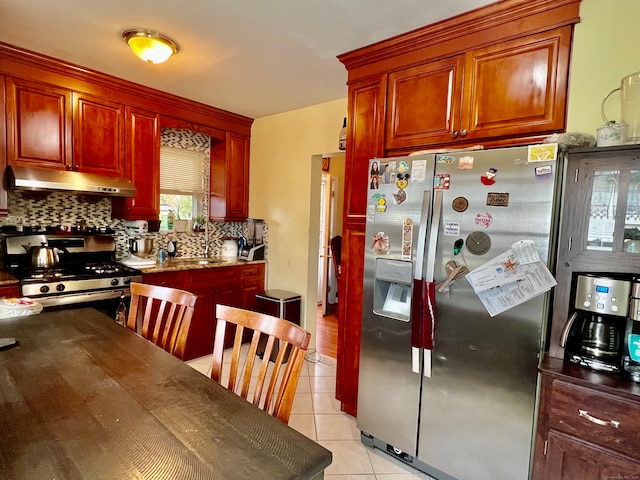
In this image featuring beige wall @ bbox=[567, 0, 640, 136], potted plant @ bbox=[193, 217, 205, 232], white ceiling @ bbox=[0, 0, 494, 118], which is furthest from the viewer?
potted plant @ bbox=[193, 217, 205, 232]

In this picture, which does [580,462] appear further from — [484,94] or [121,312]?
[121,312]

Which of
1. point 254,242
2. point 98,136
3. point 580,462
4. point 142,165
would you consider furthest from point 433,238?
point 98,136

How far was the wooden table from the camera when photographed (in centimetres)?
77

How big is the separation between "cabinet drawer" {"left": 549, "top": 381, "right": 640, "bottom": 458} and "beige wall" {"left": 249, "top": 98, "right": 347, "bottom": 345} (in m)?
2.49

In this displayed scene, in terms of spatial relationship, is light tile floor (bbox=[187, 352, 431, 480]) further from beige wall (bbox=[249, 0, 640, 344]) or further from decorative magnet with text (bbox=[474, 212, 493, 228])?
decorative magnet with text (bbox=[474, 212, 493, 228])

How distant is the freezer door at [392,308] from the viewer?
1.92m

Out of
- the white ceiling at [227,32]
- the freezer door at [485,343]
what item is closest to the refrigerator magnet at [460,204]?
the freezer door at [485,343]

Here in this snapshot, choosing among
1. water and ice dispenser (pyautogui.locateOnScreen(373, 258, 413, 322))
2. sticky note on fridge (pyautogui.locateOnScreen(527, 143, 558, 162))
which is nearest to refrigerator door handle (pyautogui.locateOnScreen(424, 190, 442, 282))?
water and ice dispenser (pyautogui.locateOnScreen(373, 258, 413, 322))

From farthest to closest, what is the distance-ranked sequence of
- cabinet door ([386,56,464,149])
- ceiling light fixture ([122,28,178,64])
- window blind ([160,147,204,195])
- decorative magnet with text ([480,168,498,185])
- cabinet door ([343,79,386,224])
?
window blind ([160,147,204,195]), cabinet door ([343,79,386,224]), ceiling light fixture ([122,28,178,64]), cabinet door ([386,56,464,149]), decorative magnet with text ([480,168,498,185])

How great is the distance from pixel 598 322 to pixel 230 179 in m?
3.45

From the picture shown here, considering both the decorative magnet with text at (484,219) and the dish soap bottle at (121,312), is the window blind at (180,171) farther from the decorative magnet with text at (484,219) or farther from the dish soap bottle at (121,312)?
the decorative magnet with text at (484,219)

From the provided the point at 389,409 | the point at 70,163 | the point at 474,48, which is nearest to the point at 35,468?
the point at 389,409

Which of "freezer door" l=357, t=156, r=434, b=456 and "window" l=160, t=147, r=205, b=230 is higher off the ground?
"window" l=160, t=147, r=205, b=230

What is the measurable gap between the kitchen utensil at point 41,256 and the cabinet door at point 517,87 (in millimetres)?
3177
